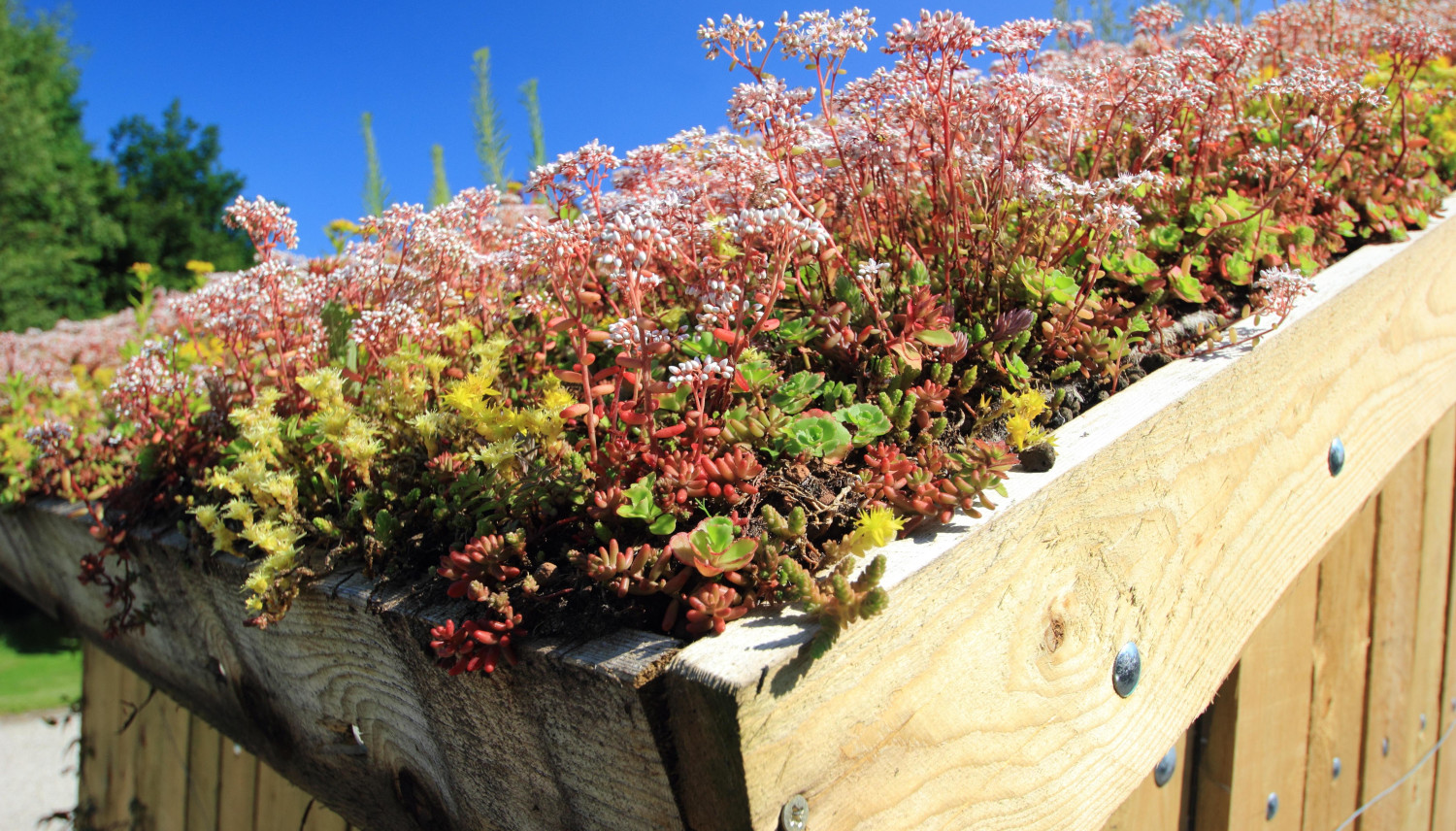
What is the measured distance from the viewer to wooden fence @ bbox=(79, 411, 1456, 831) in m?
1.83

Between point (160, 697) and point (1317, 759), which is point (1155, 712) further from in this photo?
point (160, 697)

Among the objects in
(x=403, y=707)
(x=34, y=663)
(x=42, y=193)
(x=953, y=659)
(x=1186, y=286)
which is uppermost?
(x=42, y=193)

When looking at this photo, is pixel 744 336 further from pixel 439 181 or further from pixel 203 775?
pixel 439 181

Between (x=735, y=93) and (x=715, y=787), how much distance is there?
102 cm

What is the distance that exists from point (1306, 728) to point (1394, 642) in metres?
0.74

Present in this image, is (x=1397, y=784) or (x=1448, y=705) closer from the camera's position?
(x=1397, y=784)

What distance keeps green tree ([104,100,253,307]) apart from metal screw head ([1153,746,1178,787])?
813 inches

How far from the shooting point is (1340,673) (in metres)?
2.28

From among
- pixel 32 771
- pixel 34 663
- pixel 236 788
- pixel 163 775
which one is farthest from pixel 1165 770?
pixel 34 663

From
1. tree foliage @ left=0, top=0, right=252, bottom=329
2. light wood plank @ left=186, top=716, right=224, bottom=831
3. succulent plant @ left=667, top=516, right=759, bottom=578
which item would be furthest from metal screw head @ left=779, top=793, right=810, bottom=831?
tree foliage @ left=0, top=0, right=252, bottom=329

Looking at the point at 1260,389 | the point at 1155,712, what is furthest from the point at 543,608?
the point at 1260,389

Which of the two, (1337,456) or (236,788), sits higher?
(1337,456)

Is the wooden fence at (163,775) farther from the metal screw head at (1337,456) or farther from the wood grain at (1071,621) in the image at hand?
the metal screw head at (1337,456)

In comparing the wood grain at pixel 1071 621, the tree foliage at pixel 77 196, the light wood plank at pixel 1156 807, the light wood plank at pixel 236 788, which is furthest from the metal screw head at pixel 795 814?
the tree foliage at pixel 77 196
